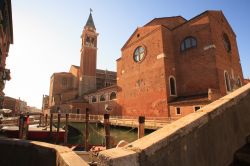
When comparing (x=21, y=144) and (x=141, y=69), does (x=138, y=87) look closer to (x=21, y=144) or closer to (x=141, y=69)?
(x=141, y=69)

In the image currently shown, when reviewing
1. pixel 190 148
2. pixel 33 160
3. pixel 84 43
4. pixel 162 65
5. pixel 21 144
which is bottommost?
pixel 33 160

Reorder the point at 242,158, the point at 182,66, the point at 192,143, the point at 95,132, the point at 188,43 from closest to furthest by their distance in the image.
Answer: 1. the point at 192,143
2. the point at 242,158
3. the point at 188,43
4. the point at 182,66
5. the point at 95,132

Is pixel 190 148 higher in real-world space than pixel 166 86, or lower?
lower

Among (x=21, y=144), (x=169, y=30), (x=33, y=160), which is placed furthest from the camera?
(x=169, y=30)

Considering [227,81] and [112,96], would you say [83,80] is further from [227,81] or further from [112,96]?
[227,81]

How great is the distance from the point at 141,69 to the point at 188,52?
249 inches

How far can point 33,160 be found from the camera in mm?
3912

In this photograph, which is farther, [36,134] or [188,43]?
[188,43]

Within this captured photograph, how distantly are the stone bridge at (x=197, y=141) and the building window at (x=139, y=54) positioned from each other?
2002 cm

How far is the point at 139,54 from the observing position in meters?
23.5

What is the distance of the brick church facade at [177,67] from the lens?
661 inches

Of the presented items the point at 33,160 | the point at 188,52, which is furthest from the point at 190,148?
the point at 188,52

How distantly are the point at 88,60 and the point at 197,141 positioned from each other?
130 ft

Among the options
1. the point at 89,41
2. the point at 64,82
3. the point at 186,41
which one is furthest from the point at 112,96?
the point at 64,82
